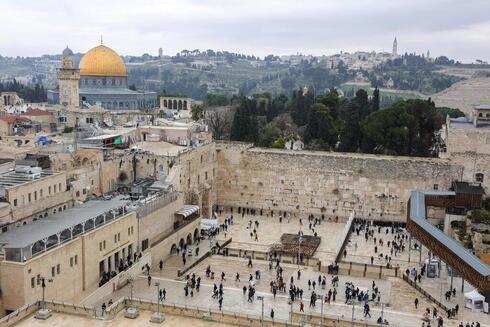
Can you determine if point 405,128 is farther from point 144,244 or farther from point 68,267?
point 68,267

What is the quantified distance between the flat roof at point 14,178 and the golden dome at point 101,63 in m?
30.8

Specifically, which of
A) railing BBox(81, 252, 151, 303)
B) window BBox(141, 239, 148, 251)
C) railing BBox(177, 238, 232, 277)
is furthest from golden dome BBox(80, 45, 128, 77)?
railing BBox(81, 252, 151, 303)

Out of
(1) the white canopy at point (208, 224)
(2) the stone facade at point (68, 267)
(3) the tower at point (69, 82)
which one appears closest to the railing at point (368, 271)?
(1) the white canopy at point (208, 224)

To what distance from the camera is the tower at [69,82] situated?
52.0m

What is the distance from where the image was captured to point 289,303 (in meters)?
24.2

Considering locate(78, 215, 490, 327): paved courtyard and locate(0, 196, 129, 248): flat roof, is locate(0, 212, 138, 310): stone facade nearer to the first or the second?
locate(0, 196, 129, 248): flat roof

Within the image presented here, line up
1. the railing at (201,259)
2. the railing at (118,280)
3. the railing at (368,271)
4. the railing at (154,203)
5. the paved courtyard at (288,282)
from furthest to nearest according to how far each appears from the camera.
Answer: the railing at (368,271)
the railing at (201,259)
the railing at (154,203)
the paved courtyard at (288,282)
the railing at (118,280)

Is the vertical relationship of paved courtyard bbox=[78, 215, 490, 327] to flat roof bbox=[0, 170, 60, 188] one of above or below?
below

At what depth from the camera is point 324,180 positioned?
4025 centimetres

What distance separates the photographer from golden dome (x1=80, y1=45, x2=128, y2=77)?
187 ft

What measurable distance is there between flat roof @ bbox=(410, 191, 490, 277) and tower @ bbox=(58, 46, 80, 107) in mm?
31111

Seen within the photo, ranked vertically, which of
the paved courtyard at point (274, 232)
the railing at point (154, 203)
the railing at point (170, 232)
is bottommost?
the paved courtyard at point (274, 232)

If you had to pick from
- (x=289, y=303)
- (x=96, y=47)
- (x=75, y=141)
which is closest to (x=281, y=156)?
(x=75, y=141)

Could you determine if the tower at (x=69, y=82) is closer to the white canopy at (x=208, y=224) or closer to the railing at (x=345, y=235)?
the white canopy at (x=208, y=224)
